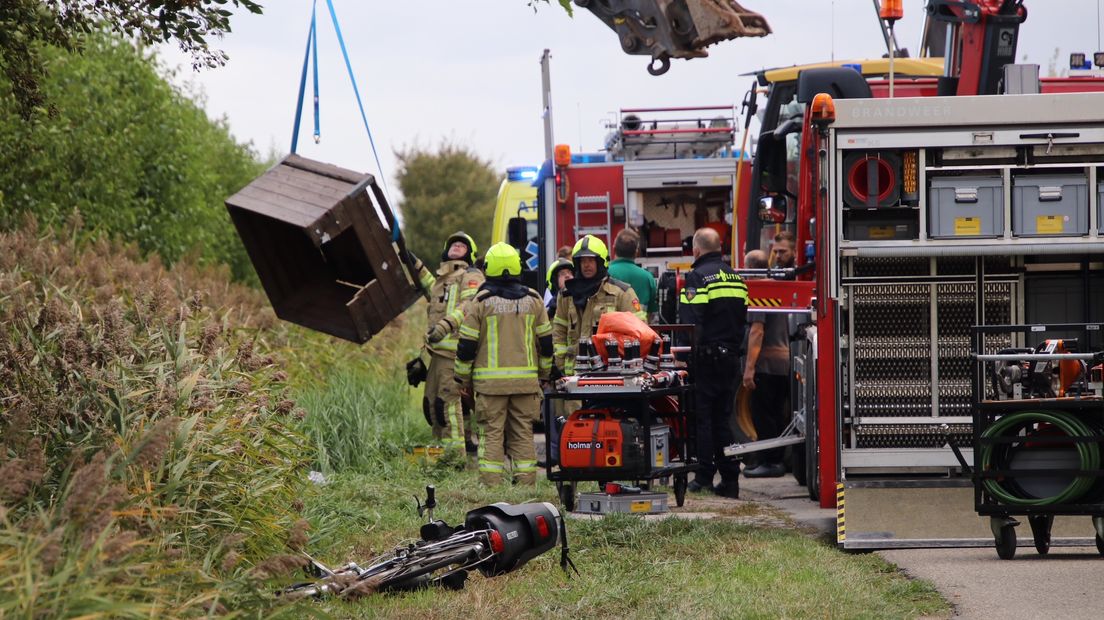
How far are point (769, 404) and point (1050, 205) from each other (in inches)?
155

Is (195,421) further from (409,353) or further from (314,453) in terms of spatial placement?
(409,353)

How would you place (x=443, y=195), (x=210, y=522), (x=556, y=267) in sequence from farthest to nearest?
(x=443, y=195)
(x=556, y=267)
(x=210, y=522)

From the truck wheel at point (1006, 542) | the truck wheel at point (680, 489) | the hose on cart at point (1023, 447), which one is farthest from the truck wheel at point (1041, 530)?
the truck wheel at point (680, 489)

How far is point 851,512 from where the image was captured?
877cm

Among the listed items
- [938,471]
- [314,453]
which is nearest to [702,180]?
[314,453]

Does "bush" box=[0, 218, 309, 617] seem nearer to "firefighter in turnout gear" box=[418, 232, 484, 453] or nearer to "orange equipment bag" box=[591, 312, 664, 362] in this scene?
"orange equipment bag" box=[591, 312, 664, 362]

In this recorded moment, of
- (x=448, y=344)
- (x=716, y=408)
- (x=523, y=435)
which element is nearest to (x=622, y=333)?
(x=716, y=408)

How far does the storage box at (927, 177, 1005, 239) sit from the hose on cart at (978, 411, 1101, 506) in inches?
57.2

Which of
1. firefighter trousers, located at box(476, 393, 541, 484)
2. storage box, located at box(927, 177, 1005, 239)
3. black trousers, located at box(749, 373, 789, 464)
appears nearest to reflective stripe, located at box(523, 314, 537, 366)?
firefighter trousers, located at box(476, 393, 541, 484)

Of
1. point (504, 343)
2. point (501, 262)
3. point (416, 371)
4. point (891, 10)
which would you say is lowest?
point (416, 371)

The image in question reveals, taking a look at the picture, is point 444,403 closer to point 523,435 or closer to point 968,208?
point 523,435

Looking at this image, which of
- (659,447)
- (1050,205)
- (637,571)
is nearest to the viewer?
(637,571)

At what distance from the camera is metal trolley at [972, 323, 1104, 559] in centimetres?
749

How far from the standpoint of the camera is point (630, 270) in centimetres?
1280
